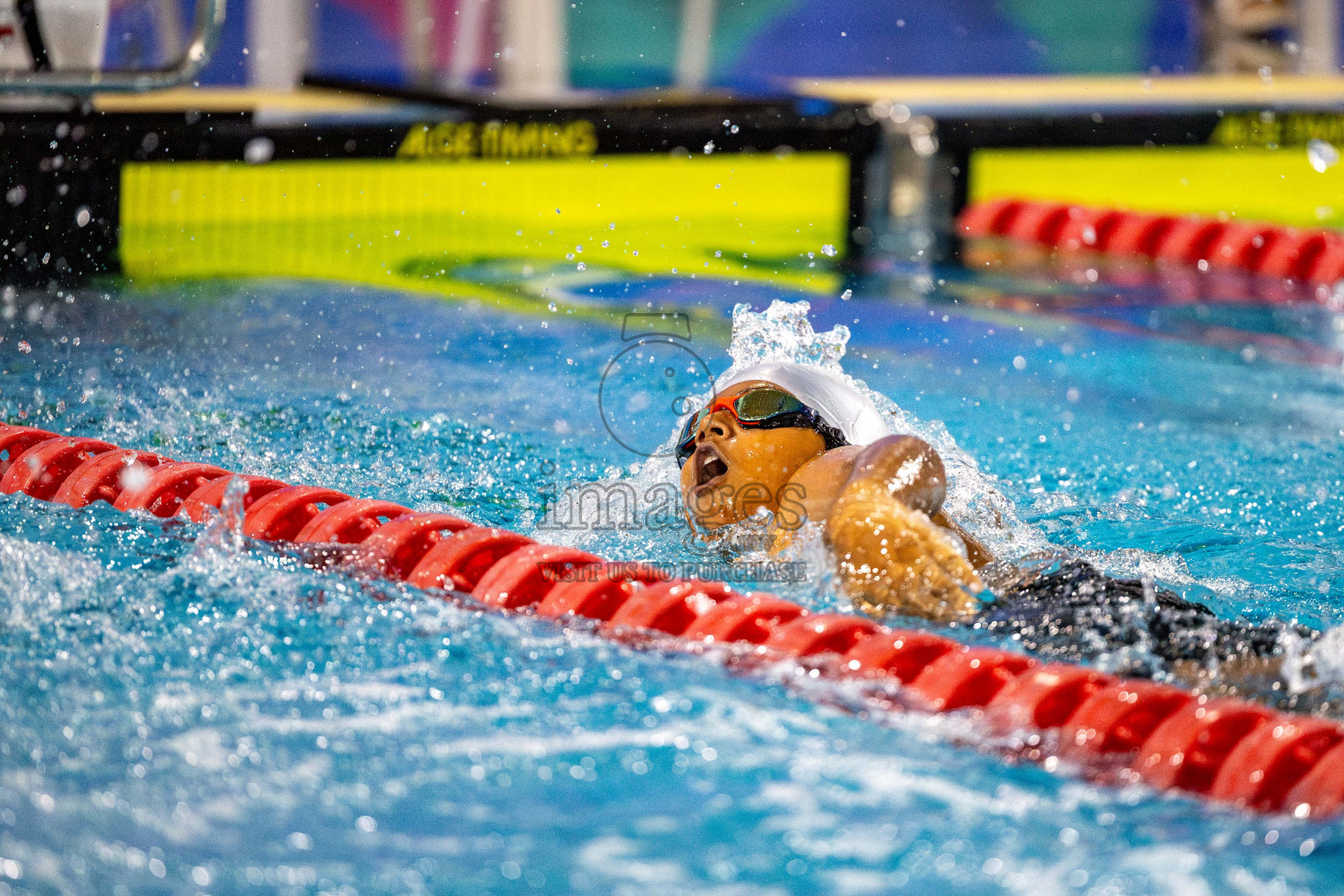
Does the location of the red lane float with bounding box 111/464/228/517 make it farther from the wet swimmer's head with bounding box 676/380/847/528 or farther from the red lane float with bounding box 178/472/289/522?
the wet swimmer's head with bounding box 676/380/847/528

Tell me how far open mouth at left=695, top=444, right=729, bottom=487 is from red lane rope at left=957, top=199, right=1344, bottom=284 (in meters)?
4.38

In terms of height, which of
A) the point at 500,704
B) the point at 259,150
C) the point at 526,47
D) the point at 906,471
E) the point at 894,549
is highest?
the point at 526,47

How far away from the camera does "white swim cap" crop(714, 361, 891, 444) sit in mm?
2898

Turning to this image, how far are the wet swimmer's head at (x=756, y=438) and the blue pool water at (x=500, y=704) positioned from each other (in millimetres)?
209

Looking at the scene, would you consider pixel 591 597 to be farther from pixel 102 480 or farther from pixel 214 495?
pixel 102 480

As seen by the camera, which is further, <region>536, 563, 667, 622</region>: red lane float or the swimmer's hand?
<region>536, 563, 667, 622</region>: red lane float

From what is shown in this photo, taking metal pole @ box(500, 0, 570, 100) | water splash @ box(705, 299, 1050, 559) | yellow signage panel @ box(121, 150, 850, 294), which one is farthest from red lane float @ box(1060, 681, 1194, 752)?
metal pole @ box(500, 0, 570, 100)

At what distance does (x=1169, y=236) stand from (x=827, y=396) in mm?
4451

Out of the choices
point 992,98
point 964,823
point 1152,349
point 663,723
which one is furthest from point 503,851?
point 992,98

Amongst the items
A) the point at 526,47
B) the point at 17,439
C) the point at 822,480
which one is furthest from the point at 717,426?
the point at 526,47

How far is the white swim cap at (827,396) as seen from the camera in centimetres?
290

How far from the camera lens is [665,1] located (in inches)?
469

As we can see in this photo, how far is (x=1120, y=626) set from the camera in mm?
2379

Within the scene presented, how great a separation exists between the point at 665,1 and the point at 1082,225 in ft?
19.1
